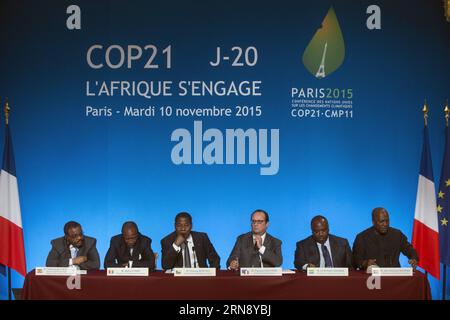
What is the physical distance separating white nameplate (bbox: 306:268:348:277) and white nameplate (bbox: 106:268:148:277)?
1.18 metres

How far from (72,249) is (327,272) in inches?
82.3

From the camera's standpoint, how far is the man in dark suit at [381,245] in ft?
18.6

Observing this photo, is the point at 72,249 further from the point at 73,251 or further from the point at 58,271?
the point at 58,271

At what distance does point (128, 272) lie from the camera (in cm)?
496

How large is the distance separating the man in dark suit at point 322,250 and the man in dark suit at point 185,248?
729 mm

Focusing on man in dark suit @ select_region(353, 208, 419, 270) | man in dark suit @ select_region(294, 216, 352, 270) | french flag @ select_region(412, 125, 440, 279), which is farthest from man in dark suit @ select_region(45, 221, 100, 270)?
french flag @ select_region(412, 125, 440, 279)

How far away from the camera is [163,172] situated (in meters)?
6.75

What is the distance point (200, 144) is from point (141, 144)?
58 centimetres

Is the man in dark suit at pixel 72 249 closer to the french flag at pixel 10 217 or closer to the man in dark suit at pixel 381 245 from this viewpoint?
the french flag at pixel 10 217

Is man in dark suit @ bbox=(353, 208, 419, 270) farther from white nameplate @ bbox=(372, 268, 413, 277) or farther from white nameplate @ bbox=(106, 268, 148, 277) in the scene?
white nameplate @ bbox=(106, 268, 148, 277)

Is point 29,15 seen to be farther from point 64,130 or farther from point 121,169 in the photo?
point 121,169

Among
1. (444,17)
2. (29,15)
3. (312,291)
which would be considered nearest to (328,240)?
(312,291)
